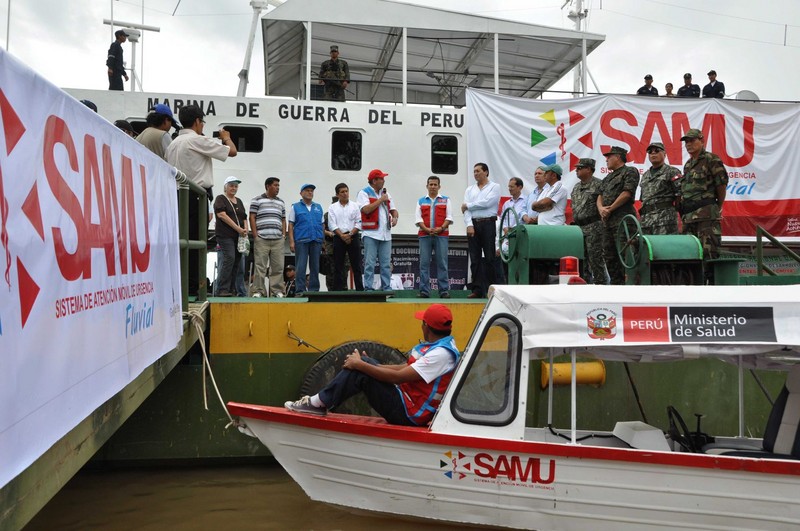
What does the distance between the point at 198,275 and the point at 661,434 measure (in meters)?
4.39

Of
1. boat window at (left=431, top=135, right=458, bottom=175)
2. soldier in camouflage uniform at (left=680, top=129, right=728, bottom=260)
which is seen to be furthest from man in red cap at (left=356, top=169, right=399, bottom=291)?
soldier in camouflage uniform at (left=680, top=129, right=728, bottom=260)

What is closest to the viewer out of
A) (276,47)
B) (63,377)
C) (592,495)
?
(63,377)

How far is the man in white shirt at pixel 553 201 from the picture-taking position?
30.2ft

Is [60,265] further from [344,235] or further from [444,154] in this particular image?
[444,154]

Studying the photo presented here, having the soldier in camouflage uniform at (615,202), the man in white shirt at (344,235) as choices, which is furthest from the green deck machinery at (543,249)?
the man in white shirt at (344,235)

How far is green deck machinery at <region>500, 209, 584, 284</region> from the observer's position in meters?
7.57

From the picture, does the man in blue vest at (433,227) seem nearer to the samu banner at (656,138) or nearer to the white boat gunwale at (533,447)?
the samu banner at (656,138)

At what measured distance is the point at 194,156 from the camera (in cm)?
723

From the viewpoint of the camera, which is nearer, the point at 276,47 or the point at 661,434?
the point at 661,434

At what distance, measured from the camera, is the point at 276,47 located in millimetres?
13805

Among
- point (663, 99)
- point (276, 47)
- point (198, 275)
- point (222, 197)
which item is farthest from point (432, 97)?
point (198, 275)

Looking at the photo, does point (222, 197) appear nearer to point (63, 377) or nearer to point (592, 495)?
point (592, 495)

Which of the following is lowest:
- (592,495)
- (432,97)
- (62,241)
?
(592,495)

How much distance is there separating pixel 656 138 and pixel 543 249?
6753 mm
